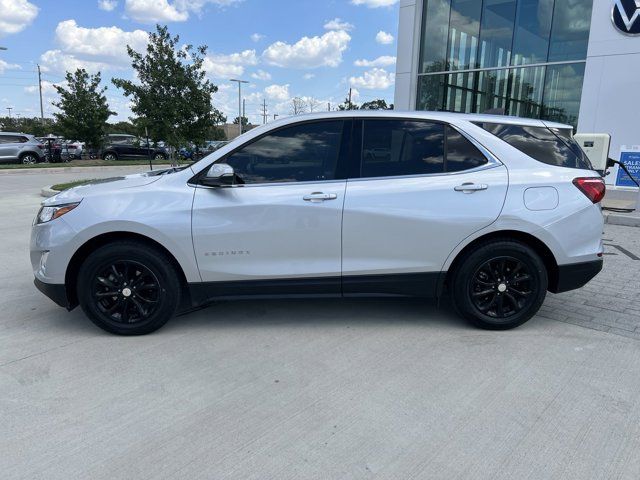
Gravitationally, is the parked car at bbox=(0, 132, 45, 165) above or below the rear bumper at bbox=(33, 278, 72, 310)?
above

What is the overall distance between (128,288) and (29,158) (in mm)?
24803

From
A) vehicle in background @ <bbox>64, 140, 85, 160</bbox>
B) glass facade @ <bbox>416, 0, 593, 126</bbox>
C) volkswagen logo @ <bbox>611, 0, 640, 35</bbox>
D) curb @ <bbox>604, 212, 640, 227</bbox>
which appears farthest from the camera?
vehicle in background @ <bbox>64, 140, 85, 160</bbox>

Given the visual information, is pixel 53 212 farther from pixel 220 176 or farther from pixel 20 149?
pixel 20 149

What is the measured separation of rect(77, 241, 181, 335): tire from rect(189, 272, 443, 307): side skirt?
0.22 metres

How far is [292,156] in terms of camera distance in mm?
3781

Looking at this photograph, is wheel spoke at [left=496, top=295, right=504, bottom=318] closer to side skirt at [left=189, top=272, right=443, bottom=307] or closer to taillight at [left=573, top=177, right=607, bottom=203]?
side skirt at [left=189, top=272, right=443, bottom=307]

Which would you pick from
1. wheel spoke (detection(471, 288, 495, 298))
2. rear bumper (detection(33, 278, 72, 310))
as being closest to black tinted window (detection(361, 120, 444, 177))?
wheel spoke (detection(471, 288, 495, 298))

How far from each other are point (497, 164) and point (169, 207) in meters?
2.60

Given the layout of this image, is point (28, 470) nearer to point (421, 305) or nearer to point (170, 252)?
point (170, 252)

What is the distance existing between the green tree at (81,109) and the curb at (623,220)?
25.7 meters

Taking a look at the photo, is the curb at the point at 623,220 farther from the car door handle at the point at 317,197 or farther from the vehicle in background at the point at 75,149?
the vehicle in background at the point at 75,149

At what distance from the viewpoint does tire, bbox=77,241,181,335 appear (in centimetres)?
366

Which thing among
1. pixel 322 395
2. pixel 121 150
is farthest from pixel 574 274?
pixel 121 150

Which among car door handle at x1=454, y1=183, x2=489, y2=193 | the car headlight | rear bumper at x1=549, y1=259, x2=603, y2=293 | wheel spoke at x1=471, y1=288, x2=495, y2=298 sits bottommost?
wheel spoke at x1=471, y1=288, x2=495, y2=298
